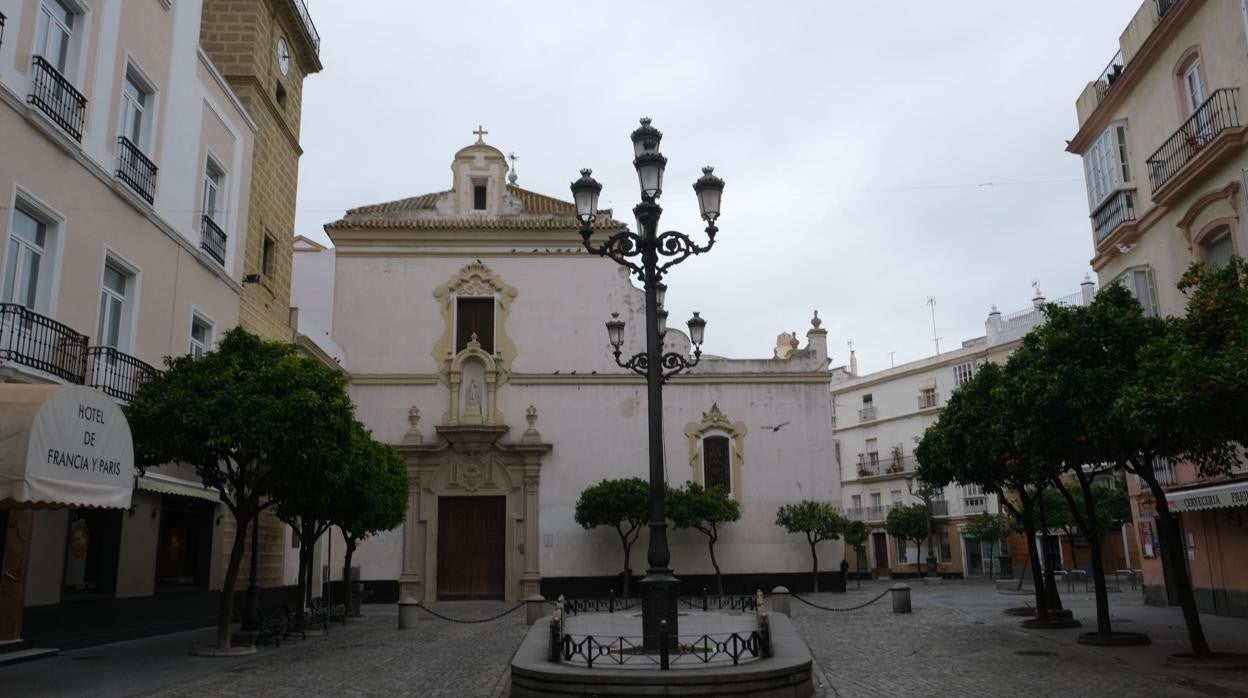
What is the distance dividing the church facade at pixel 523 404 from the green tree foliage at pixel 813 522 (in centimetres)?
35

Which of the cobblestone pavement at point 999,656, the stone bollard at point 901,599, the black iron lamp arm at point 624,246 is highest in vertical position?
the black iron lamp arm at point 624,246

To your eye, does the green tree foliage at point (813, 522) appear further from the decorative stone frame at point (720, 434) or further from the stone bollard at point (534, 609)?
the stone bollard at point (534, 609)

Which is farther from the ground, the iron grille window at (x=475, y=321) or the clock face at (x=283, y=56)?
the clock face at (x=283, y=56)

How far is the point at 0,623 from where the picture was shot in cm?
1198

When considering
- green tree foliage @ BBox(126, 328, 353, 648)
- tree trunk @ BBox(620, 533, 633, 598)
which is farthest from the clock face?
tree trunk @ BBox(620, 533, 633, 598)

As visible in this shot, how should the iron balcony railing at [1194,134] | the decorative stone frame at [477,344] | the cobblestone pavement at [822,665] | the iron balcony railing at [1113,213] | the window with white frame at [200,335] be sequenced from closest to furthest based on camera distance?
1. the cobblestone pavement at [822,665]
2. the iron balcony railing at [1194,134]
3. the window with white frame at [200,335]
4. the iron balcony railing at [1113,213]
5. the decorative stone frame at [477,344]

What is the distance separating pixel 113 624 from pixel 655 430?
977 cm

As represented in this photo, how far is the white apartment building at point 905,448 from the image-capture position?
46062 millimetres

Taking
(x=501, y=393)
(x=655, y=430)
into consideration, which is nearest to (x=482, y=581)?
(x=501, y=393)

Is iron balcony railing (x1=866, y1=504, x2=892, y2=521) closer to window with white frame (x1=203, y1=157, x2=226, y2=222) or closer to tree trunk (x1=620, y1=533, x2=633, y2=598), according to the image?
tree trunk (x1=620, y1=533, x2=633, y2=598)

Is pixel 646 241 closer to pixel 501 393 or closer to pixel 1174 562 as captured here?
pixel 1174 562

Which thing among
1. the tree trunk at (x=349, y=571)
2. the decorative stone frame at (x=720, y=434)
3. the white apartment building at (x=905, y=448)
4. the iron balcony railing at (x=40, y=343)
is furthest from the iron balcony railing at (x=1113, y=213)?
the white apartment building at (x=905, y=448)

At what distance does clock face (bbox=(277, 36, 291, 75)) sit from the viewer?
2180 cm

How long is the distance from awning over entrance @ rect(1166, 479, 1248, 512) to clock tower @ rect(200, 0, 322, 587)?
17.7m
